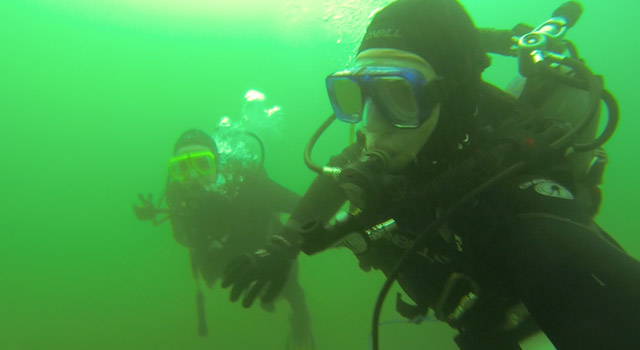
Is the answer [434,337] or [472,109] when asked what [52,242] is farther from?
[472,109]

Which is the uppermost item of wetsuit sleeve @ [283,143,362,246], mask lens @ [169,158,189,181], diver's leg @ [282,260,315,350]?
wetsuit sleeve @ [283,143,362,246]

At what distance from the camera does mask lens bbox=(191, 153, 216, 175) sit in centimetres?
528

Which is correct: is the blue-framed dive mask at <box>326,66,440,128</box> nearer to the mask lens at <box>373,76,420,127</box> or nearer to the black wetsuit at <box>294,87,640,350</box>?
the mask lens at <box>373,76,420,127</box>

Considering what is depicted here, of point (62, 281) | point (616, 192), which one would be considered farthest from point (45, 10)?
point (616, 192)

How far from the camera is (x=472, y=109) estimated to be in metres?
1.69

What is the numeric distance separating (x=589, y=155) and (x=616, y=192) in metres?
31.0

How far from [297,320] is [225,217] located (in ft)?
7.68

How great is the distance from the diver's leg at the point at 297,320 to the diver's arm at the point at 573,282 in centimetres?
493

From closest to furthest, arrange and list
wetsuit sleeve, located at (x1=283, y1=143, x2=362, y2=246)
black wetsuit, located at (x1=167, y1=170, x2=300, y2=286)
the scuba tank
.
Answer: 1. the scuba tank
2. wetsuit sleeve, located at (x1=283, y1=143, x2=362, y2=246)
3. black wetsuit, located at (x1=167, y1=170, x2=300, y2=286)

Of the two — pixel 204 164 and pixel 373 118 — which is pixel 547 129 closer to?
pixel 373 118

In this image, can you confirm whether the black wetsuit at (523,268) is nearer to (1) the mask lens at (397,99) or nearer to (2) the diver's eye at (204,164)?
(1) the mask lens at (397,99)

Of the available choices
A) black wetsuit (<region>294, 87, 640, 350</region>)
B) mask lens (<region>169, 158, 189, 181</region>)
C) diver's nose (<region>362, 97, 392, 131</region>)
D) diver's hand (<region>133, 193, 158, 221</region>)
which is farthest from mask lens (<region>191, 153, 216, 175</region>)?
diver's nose (<region>362, 97, 392, 131</region>)

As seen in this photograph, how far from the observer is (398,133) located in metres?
1.63

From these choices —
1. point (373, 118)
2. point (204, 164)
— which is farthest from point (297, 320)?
point (373, 118)
